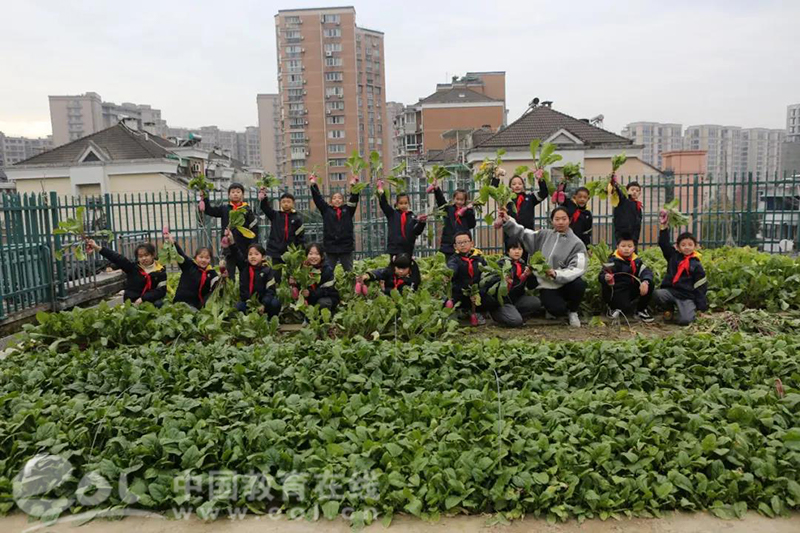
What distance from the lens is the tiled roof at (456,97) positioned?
156ft

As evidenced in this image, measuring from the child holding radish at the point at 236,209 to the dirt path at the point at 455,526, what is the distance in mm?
4625

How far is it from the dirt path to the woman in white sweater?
3.80 m

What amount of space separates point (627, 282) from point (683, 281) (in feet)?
2.09

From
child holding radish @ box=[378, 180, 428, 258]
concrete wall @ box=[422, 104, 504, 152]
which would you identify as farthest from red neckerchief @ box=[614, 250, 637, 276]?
concrete wall @ box=[422, 104, 504, 152]

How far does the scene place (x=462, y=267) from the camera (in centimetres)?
701

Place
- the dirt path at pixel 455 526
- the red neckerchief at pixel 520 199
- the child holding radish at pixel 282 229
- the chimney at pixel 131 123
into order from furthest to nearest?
the chimney at pixel 131 123 → the red neckerchief at pixel 520 199 → the child holding radish at pixel 282 229 → the dirt path at pixel 455 526

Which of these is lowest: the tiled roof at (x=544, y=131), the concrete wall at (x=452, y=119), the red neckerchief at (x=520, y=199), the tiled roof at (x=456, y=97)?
the red neckerchief at (x=520, y=199)

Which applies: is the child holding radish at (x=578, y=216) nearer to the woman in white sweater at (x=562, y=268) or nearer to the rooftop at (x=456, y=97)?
the woman in white sweater at (x=562, y=268)

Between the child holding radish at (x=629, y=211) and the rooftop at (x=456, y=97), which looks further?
the rooftop at (x=456, y=97)

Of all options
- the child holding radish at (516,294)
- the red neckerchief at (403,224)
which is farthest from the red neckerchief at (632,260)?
the red neckerchief at (403,224)

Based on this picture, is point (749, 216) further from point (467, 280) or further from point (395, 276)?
point (395, 276)

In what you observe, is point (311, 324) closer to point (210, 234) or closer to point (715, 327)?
point (715, 327)

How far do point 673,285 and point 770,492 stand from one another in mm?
4144

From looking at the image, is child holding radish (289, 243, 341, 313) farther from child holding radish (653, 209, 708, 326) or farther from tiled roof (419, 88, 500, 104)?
tiled roof (419, 88, 500, 104)
